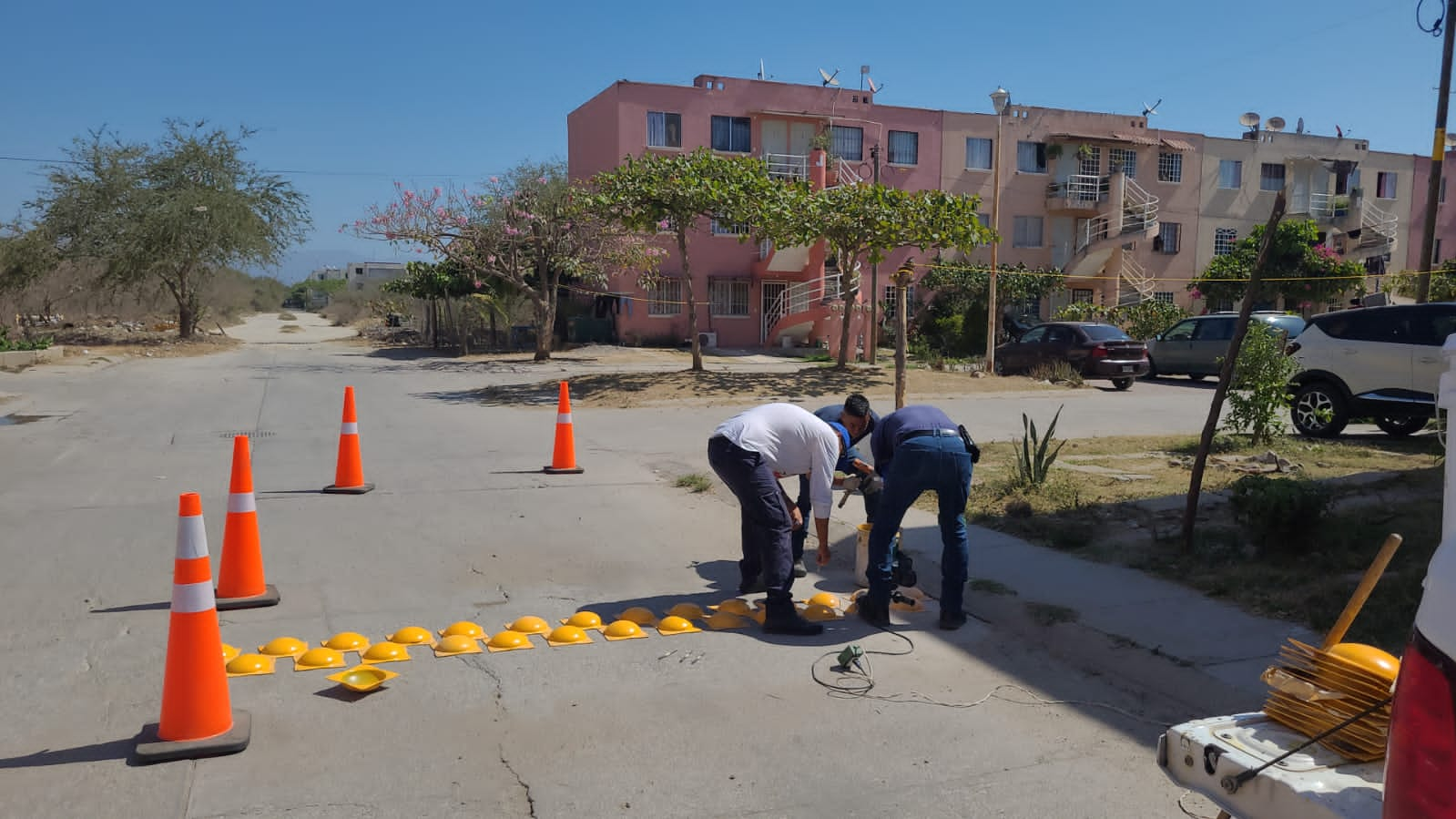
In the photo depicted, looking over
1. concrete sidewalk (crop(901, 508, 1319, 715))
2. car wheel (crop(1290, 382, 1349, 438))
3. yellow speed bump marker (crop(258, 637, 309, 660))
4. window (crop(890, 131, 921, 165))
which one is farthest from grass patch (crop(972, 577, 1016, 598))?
window (crop(890, 131, 921, 165))

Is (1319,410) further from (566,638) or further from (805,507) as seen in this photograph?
(566,638)

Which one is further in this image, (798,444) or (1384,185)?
(1384,185)

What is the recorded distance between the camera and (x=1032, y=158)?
4097 centimetres

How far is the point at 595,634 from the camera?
580 centimetres

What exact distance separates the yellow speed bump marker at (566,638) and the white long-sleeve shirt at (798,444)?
4.38 ft

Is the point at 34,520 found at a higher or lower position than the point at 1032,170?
lower

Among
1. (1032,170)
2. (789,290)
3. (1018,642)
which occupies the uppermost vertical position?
(1032,170)

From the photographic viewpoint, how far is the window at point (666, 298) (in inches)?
1439

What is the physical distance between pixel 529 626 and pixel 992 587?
286cm

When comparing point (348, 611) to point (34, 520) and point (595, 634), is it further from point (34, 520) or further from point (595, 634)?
point (34, 520)

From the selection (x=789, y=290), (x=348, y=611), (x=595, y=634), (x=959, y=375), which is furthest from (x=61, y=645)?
(x=789, y=290)

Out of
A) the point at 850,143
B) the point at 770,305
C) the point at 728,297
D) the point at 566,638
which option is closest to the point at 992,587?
the point at 566,638

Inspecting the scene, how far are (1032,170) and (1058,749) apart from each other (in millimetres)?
39538

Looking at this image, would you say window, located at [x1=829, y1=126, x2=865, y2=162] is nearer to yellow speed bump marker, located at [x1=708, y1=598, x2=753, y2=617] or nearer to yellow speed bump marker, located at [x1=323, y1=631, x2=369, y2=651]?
yellow speed bump marker, located at [x1=708, y1=598, x2=753, y2=617]
